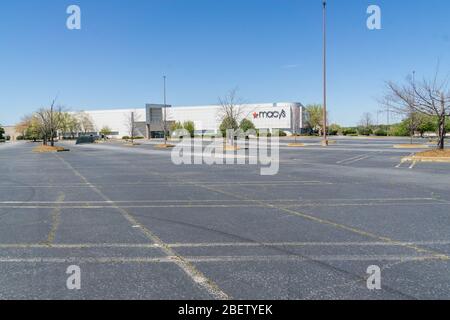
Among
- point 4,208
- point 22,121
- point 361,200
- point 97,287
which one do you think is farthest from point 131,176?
point 22,121

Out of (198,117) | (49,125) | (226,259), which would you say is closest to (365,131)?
(198,117)

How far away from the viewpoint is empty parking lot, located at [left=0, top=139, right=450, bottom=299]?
12.8 ft

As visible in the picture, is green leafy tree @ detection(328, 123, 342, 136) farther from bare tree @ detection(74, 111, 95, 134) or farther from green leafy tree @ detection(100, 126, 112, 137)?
bare tree @ detection(74, 111, 95, 134)

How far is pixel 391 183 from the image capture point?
12.0m

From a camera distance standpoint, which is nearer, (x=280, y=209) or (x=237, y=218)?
(x=237, y=218)

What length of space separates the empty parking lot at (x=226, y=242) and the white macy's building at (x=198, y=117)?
7523 cm

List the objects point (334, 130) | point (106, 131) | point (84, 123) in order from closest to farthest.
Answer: point (334, 130) < point (84, 123) < point (106, 131)

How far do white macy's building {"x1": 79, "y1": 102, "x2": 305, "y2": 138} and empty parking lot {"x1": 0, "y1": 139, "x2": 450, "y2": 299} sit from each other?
247 feet

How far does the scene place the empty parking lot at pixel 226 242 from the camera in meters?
3.90

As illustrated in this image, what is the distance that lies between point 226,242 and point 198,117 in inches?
3886

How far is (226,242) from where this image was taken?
555cm

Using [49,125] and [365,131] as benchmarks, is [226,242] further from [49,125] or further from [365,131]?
[365,131]

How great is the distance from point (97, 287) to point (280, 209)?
487cm
